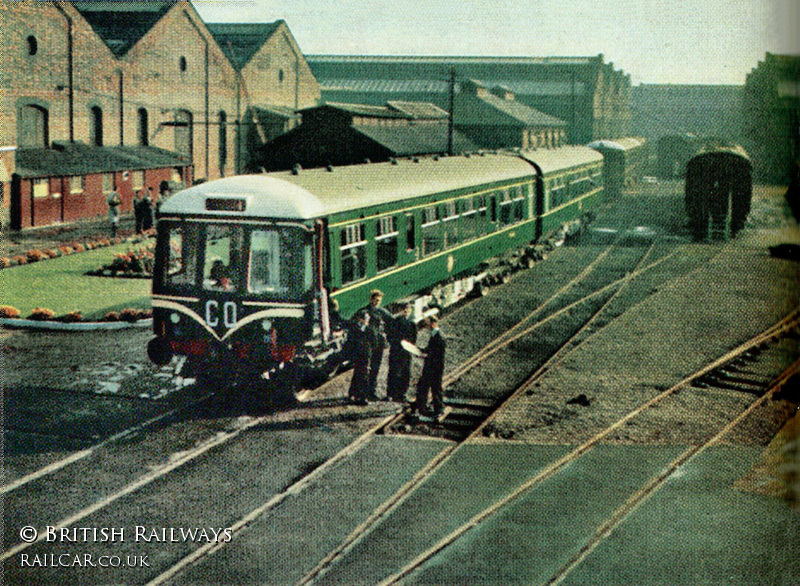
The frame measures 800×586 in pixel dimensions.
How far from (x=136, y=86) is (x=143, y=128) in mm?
2273

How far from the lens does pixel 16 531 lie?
9.31 metres

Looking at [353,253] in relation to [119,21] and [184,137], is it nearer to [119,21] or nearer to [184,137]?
[119,21]

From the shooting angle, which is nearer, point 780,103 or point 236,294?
point 236,294

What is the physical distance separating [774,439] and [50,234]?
2608 cm

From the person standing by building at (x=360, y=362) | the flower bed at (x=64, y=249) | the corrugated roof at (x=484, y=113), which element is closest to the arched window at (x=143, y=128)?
the flower bed at (x=64, y=249)

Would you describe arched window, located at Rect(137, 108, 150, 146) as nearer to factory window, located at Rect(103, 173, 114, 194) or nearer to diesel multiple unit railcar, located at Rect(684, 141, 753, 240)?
factory window, located at Rect(103, 173, 114, 194)

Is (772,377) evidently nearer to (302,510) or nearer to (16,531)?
(302,510)

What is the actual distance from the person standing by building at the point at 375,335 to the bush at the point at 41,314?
25.3 feet

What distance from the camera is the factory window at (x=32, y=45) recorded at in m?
32.9

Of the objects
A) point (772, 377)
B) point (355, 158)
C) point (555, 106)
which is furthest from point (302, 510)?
point (555, 106)

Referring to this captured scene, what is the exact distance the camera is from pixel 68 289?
74.1 ft

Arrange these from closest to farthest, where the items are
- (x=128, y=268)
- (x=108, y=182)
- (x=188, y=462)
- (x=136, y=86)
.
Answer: (x=188, y=462), (x=128, y=268), (x=108, y=182), (x=136, y=86)

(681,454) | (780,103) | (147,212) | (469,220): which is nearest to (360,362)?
(681,454)

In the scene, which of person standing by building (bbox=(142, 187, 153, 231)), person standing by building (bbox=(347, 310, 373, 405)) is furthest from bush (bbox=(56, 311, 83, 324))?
person standing by building (bbox=(142, 187, 153, 231))
